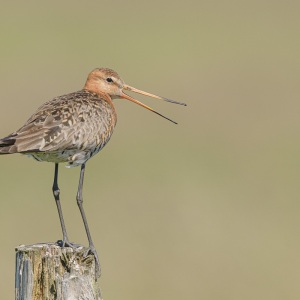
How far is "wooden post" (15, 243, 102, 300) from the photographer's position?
7.10 meters

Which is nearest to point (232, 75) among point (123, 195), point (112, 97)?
point (123, 195)

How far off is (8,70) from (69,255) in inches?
836

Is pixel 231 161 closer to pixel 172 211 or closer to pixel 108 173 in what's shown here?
pixel 108 173

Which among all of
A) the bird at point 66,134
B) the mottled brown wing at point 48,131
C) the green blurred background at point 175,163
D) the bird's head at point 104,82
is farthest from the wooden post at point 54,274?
the green blurred background at point 175,163

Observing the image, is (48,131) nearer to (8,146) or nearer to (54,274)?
(8,146)

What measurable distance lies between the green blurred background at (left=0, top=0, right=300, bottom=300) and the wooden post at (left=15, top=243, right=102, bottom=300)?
5540 millimetres

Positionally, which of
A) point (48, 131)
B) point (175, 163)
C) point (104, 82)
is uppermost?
point (175, 163)

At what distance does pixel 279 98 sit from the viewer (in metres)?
26.5

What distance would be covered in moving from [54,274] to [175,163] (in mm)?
12350

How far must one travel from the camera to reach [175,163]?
19.5 m

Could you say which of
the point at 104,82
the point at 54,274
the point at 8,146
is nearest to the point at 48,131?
the point at 8,146

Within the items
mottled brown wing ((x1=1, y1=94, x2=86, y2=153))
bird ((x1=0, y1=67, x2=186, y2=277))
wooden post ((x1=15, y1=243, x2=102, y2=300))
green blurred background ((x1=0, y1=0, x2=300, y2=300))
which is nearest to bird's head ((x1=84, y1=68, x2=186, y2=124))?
bird ((x1=0, y1=67, x2=186, y2=277))

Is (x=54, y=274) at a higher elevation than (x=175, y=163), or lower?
lower

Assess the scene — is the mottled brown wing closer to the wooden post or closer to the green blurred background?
the wooden post
